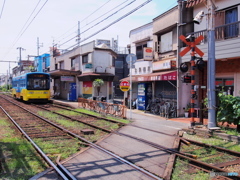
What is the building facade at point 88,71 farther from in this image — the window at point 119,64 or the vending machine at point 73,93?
the window at point 119,64

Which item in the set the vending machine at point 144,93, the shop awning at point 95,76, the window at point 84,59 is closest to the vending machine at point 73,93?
the shop awning at point 95,76

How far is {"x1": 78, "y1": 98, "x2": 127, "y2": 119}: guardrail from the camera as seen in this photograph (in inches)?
594

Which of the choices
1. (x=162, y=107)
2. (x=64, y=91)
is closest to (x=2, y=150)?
(x=162, y=107)

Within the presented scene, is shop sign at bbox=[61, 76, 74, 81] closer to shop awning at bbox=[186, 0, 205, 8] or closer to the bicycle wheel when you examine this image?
the bicycle wheel

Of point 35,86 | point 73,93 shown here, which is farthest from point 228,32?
point 73,93

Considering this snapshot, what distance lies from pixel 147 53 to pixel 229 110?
33.5 ft

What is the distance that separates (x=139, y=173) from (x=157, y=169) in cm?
54

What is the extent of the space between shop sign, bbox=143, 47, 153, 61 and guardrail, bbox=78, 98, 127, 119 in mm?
5083

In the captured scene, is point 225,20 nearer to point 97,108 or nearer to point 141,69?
point 141,69

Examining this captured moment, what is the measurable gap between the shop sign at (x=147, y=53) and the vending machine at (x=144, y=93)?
2312 millimetres

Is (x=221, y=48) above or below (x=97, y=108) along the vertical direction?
above

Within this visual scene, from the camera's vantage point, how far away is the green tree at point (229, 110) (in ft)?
28.9

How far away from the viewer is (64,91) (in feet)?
119

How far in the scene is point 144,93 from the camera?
19.5 metres
